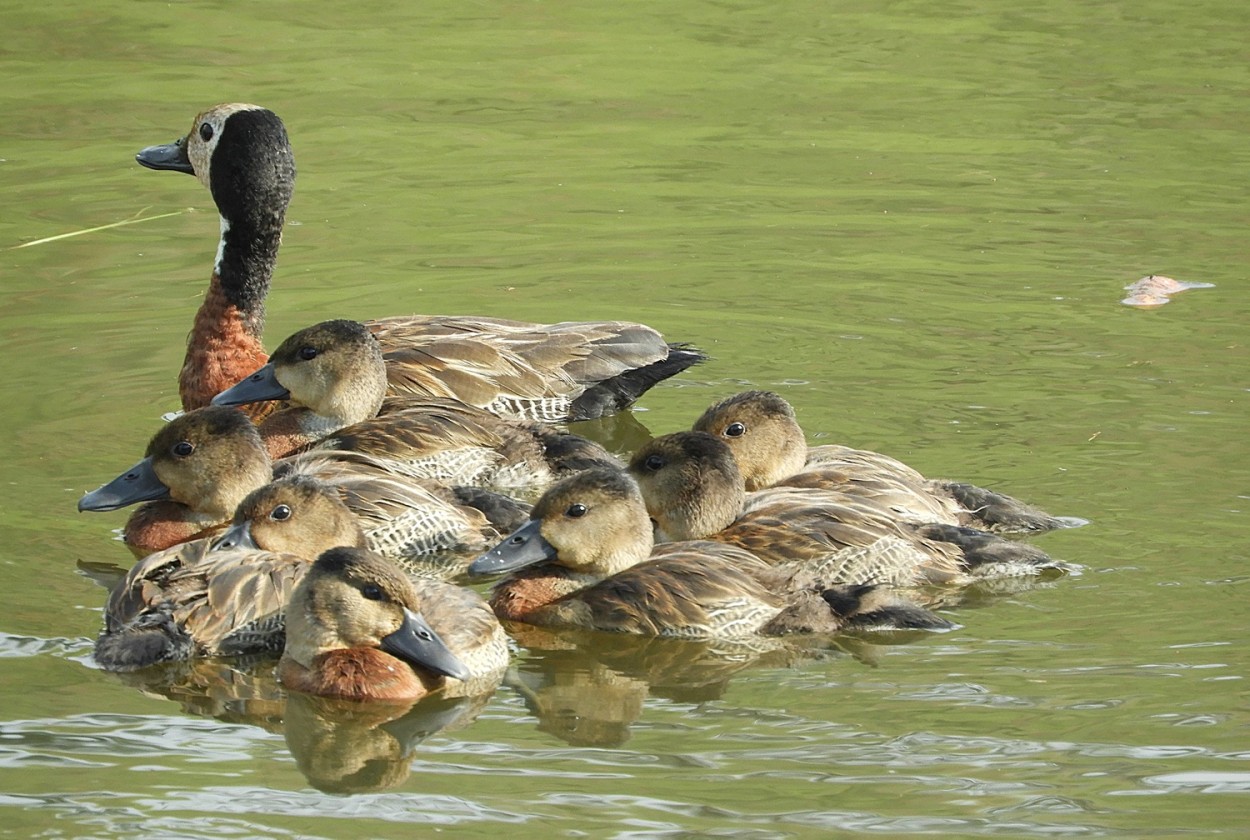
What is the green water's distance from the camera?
6.38 m

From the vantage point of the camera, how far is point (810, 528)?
27.2 ft

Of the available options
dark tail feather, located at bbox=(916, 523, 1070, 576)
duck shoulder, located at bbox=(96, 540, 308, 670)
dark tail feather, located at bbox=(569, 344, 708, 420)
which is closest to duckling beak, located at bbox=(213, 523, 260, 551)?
duck shoulder, located at bbox=(96, 540, 308, 670)

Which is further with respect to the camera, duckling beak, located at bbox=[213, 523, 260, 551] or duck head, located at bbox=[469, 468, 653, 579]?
duck head, located at bbox=[469, 468, 653, 579]

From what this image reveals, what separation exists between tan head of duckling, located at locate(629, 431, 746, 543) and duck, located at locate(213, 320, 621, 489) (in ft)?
3.38

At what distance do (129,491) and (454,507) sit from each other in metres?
1.39

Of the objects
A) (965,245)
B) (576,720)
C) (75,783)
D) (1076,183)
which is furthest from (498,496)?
(1076,183)

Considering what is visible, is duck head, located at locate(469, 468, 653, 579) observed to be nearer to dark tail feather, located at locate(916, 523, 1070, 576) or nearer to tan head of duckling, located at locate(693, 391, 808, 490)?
tan head of duckling, located at locate(693, 391, 808, 490)

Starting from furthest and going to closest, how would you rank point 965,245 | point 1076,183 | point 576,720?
point 1076,183
point 965,245
point 576,720

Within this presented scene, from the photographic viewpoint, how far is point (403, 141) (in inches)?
624

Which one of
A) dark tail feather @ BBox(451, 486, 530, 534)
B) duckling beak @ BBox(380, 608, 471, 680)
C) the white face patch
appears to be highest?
the white face patch

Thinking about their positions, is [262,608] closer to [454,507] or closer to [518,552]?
[518,552]

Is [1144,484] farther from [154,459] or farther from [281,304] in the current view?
[281,304]

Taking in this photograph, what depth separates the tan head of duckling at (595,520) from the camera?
812cm

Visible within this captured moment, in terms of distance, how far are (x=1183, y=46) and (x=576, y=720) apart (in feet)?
41.4
